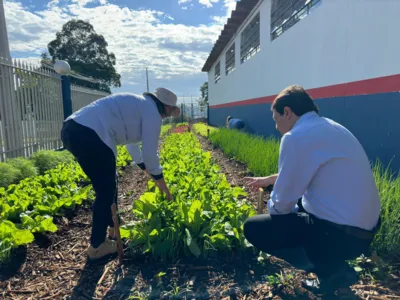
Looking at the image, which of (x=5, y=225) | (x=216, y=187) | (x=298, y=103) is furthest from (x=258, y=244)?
(x=5, y=225)

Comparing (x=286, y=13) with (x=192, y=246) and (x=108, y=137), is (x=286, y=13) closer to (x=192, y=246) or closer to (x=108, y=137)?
(x=108, y=137)

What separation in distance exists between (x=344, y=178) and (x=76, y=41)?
127 ft

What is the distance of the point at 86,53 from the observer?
34219mm

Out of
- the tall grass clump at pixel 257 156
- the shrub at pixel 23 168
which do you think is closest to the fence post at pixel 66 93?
the shrub at pixel 23 168

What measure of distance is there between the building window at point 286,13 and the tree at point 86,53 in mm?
→ 29031

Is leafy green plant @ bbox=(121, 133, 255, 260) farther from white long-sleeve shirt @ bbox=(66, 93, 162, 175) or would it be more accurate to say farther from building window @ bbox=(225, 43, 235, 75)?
building window @ bbox=(225, 43, 235, 75)

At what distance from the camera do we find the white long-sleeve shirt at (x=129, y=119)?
2334mm

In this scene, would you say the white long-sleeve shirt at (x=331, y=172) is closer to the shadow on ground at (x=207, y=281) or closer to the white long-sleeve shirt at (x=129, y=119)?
the shadow on ground at (x=207, y=281)

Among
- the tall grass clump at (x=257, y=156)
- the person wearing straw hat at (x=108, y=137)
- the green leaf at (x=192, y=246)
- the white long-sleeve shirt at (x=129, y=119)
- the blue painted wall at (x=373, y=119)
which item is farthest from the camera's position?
the tall grass clump at (x=257, y=156)

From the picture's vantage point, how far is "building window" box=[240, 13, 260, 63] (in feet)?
33.3

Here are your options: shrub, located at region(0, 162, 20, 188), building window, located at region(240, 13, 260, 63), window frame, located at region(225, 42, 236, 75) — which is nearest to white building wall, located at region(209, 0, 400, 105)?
building window, located at region(240, 13, 260, 63)

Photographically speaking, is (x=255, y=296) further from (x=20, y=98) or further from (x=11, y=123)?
(x=20, y=98)

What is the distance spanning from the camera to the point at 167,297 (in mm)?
1848

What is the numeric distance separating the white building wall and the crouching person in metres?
2.55
